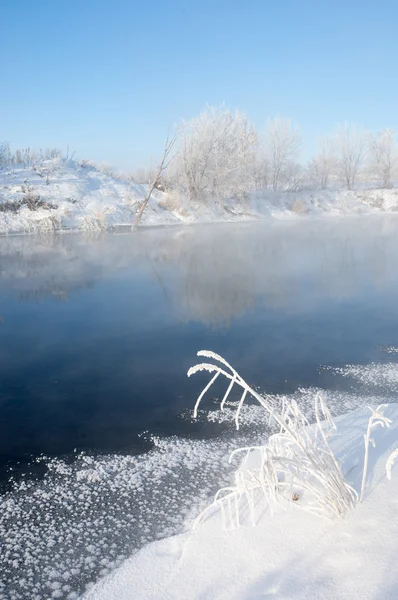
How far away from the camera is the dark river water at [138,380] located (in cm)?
288

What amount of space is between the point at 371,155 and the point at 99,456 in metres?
52.4

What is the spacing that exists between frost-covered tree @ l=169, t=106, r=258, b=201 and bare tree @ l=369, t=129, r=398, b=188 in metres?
21.3

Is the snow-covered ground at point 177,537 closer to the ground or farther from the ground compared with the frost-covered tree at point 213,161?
closer to the ground

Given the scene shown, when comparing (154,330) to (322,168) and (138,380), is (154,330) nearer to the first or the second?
(138,380)

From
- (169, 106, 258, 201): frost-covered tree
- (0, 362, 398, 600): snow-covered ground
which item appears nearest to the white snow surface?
(0, 362, 398, 600): snow-covered ground

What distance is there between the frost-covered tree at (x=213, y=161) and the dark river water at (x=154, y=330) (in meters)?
17.7

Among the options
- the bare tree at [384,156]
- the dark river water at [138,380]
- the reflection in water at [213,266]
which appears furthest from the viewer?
the bare tree at [384,156]

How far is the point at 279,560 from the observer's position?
7.54 feet

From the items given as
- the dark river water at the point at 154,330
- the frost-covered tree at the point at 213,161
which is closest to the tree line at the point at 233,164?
the frost-covered tree at the point at 213,161

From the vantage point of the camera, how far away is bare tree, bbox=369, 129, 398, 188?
48.3 m

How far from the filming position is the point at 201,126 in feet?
108

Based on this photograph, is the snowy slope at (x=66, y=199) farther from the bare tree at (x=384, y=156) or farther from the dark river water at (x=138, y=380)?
the bare tree at (x=384, y=156)

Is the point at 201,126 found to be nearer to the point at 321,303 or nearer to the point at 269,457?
the point at 321,303

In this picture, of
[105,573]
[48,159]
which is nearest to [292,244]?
[105,573]
